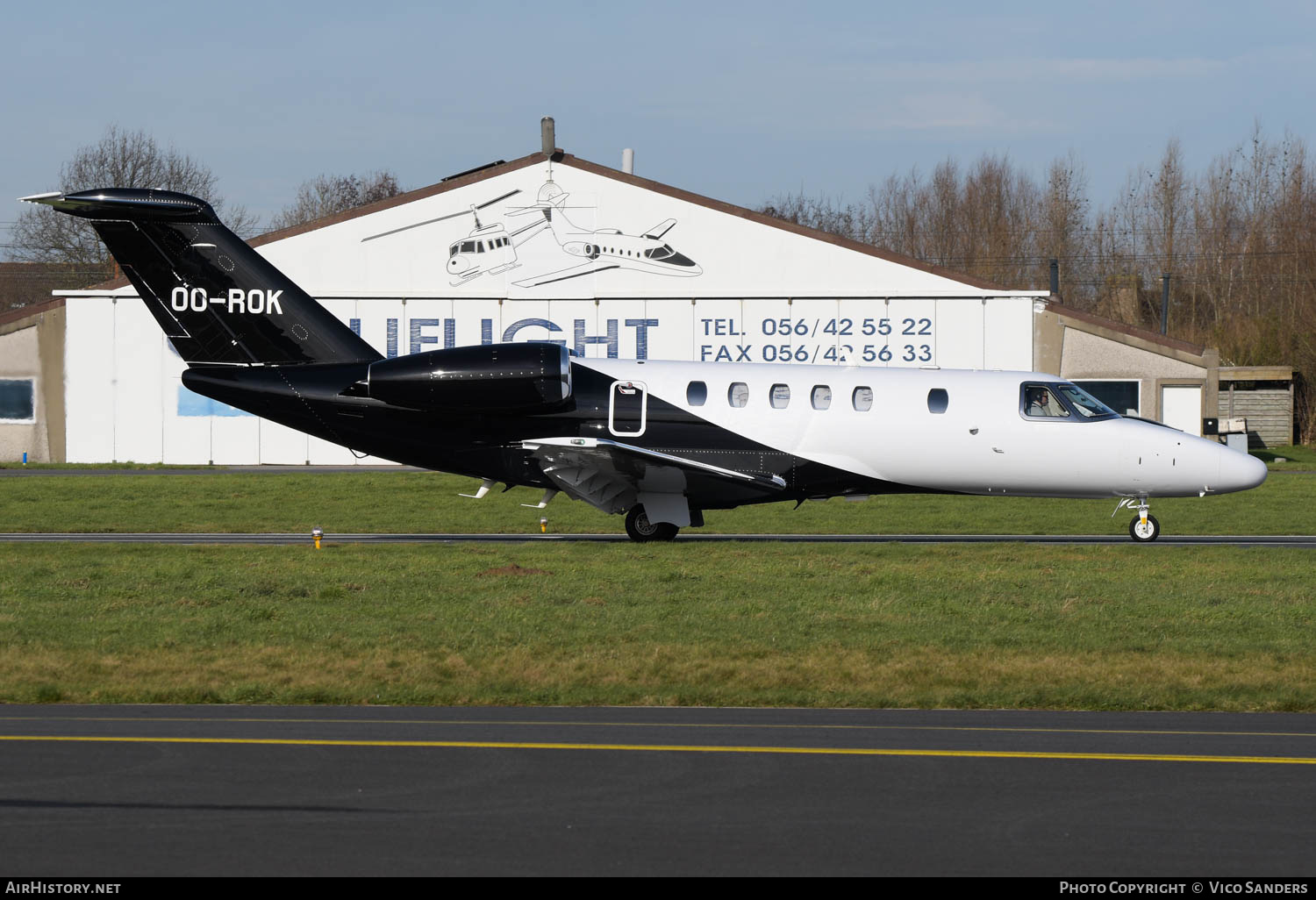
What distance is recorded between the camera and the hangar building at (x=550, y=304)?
1690 inches

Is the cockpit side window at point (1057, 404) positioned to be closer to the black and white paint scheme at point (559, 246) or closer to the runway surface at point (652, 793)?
the runway surface at point (652, 793)

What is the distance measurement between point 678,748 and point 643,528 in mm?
13967

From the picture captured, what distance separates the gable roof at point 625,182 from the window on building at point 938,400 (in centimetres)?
2038

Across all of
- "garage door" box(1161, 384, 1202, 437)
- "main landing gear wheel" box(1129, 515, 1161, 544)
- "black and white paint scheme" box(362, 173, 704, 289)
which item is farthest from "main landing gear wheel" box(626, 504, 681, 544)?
"garage door" box(1161, 384, 1202, 437)

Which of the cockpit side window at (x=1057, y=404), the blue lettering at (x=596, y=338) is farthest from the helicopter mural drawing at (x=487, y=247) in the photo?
the cockpit side window at (x=1057, y=404)

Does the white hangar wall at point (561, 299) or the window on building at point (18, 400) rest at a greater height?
the white hangar wall at point (561, 299)

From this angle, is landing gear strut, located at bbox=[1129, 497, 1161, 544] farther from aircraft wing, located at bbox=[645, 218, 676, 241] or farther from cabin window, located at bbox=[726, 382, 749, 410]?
aircraft wing, located at bbox=[645, 218, 676, 241]

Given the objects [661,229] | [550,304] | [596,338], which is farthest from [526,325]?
[661,229]

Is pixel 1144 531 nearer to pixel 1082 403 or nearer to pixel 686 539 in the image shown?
pixel 1082 403

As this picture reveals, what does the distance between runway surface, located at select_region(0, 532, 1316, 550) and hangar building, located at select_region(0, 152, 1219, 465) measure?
57.2 feet

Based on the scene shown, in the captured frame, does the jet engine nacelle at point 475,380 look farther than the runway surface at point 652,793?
Yes

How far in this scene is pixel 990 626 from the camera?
15219 mm

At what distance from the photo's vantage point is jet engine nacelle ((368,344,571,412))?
21641 millimetres

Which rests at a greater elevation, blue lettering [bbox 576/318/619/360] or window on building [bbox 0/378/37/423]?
blue lettering [bbox 576/318/619/360]
